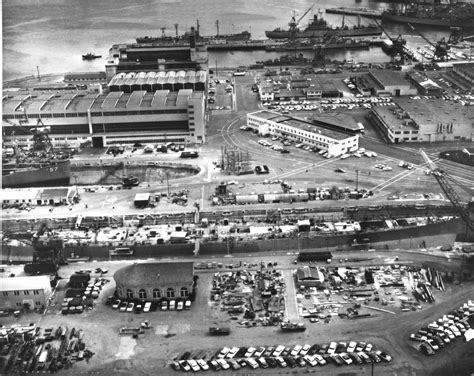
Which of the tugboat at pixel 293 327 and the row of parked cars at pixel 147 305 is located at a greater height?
the row of parked cars at pixel 147 305

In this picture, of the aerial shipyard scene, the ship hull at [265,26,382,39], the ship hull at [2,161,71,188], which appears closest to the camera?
the aerial shipyard scene

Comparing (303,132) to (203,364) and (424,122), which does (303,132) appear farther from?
(203,364)

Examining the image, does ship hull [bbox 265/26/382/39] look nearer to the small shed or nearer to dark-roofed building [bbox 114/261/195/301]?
the small shed

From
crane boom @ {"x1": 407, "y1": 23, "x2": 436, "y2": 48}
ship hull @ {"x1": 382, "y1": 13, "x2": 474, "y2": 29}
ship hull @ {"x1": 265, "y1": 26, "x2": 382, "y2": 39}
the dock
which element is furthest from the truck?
the dock

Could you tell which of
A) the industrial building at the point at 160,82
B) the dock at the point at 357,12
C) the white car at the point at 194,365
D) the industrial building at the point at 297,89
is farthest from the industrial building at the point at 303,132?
the dock at the point at 357,12

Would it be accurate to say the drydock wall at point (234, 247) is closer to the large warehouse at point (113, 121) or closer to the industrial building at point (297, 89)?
the large warehouse at point (113, 121)

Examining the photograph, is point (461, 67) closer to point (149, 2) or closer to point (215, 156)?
point (215, 156)
